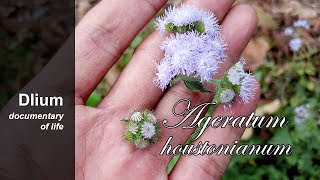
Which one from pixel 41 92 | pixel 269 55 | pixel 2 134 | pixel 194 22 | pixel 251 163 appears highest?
pixel 269 55

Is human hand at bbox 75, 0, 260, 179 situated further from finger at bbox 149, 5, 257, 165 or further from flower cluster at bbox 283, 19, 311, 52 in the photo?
flower cluster at bbox 283, 19, 311, 52

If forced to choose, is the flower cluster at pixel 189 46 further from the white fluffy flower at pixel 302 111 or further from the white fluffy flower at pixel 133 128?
the white fluffy flower at pixel 302 111

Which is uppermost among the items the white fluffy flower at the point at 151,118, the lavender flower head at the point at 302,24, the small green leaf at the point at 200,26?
the lavender flower head at the point at 302,24

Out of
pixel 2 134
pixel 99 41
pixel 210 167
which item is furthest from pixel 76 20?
pixel 210 167

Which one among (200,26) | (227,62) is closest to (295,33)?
(227,62)

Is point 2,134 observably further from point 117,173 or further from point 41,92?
point 117,173

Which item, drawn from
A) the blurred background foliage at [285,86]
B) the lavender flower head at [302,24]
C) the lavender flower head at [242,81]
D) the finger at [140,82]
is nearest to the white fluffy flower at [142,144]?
the finger at [140,82]
